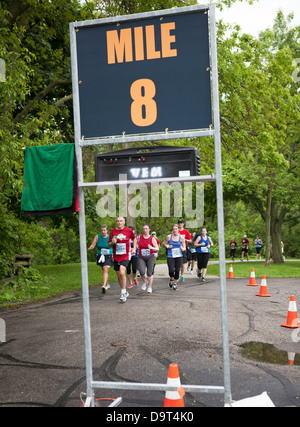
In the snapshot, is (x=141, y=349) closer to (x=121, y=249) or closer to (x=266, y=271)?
(x=121, y=249)

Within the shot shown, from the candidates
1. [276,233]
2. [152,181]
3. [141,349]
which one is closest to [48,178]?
[152,181]

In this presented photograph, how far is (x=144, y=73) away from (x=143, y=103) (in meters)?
0.29

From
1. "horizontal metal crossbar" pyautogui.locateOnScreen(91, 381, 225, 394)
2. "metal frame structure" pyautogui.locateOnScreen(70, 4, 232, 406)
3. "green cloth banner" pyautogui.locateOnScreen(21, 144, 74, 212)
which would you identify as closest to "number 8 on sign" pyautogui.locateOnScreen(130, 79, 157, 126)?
"metal frame structure" pyautogui.locateOnScreen(70, 4, 232, 406)

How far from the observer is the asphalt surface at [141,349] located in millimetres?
4219

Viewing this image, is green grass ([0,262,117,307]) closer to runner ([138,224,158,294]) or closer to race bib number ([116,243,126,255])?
runner ([138,224,158,294])

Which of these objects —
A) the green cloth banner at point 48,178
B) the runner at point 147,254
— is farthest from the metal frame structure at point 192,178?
the runner at point 147,254

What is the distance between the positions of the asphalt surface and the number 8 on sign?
272 centimetres

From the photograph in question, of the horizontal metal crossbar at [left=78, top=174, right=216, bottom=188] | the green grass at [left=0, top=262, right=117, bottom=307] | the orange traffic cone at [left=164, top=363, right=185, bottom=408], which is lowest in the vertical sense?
the green grass at [left=0, top=262, right=117, bottom=307]

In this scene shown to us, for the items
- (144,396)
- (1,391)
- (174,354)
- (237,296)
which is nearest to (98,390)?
(144,396)

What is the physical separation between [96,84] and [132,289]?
9.66 meters

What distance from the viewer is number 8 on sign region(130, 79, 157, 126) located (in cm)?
386

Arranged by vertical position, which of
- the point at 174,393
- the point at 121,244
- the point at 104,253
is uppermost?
the point at 121,244

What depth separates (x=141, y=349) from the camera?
5.84 metres

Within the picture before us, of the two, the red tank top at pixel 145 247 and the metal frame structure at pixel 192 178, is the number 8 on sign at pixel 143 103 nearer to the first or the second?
the metal frame structure at pixel 192 178
